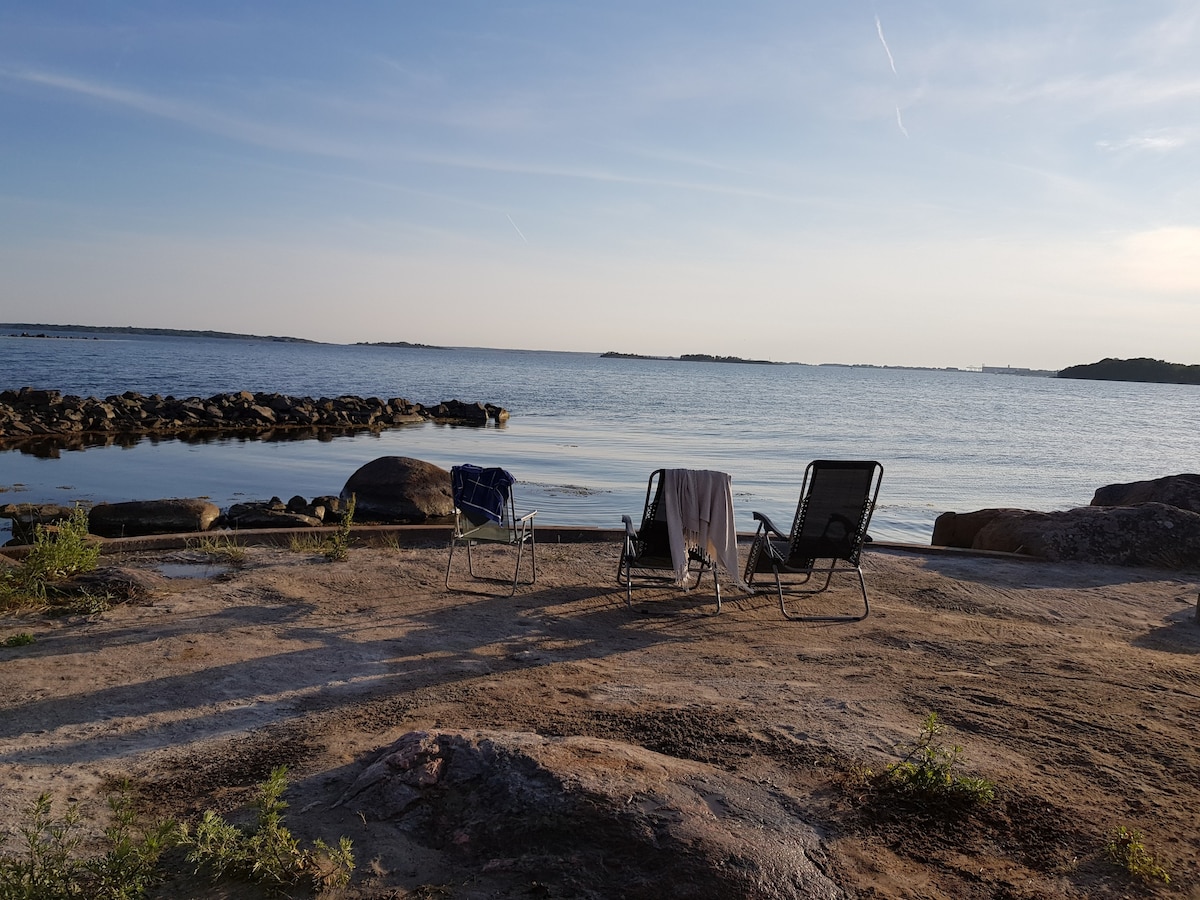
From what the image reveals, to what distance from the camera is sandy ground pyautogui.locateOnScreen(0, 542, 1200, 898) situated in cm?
325

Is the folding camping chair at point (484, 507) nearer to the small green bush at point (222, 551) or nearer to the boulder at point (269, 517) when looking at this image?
the small green bush at point (222, 551)

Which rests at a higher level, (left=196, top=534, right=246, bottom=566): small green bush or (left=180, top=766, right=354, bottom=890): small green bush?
(left=180, top=766, right=354, bottom=890): small green bush

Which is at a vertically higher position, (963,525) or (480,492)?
(480,492)

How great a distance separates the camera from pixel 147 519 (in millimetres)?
10234

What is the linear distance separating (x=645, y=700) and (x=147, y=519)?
786 centimetres

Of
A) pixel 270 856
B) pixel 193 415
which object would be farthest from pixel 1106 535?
pixel 193 415

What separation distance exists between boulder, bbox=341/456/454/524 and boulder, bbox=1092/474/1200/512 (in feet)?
30.5

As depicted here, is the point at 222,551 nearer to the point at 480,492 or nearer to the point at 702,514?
the point at 480,492

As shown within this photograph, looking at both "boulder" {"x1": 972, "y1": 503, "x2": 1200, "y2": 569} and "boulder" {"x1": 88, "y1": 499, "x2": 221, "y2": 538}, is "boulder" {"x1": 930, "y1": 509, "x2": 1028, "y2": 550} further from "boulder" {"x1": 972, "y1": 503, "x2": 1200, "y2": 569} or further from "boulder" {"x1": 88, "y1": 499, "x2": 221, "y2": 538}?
"boulder" {"x1": 88, "y1": 499, "x2": 221, "y2": 538}

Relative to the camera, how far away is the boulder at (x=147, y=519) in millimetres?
10227

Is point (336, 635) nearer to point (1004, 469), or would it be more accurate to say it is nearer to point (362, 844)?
point (362, 844)

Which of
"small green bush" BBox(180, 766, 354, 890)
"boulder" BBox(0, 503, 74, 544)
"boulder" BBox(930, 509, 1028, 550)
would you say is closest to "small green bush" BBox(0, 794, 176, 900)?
"small green bush" BBox(180, 766, 354, 890)

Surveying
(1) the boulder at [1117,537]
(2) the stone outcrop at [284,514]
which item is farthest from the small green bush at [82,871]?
(1) the boulder at [1117,537]

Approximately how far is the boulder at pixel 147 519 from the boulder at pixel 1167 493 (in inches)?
462
